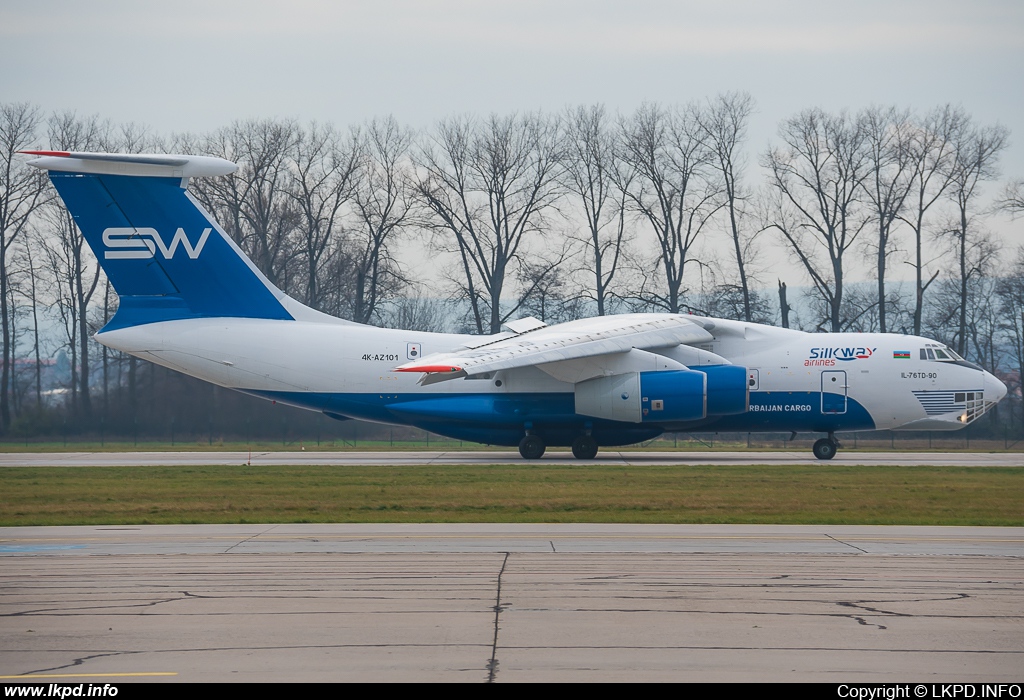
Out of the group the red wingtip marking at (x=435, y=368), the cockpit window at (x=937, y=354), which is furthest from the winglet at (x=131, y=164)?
the cockpit window at (x=937, y=354)

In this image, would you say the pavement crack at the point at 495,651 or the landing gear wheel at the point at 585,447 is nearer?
the pavement crack at the point at 495,651

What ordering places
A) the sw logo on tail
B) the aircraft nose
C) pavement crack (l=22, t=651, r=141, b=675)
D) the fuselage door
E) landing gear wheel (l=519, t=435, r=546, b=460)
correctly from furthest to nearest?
landing gear wheel (l=519, t=435, r=546, b=460) < the aircraft nose < the fuselage door < the sw logo on tail < pavement crack (l=22, t=651, r=141, b=675)

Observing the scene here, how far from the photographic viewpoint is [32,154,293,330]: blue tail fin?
2739 centimetres

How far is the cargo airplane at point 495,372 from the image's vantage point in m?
27.8

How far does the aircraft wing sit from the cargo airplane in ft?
0.36

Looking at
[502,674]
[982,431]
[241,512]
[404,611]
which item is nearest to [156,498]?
[241,512]

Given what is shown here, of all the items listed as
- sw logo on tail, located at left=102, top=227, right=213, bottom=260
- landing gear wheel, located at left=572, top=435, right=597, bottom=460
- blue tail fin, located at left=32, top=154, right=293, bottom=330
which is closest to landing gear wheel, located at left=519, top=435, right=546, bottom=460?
landing gear wheel, located at left=572, top=435, right=597, bottom=460

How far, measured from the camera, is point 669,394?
27.5 metres

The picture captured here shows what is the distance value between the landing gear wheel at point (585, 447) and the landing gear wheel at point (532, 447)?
3.19ft

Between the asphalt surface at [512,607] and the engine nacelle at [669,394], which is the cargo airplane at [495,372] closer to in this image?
the engine nacelle at [669,394]

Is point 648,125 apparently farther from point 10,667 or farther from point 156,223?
point 10,667

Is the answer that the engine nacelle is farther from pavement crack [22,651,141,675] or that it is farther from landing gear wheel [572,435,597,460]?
pavement crack [22,651,141,675]

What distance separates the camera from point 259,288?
Answer: 29359mm

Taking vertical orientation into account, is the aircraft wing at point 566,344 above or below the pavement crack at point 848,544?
above
